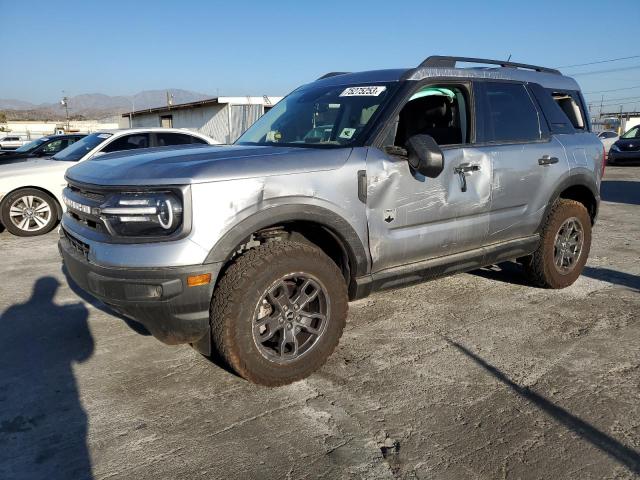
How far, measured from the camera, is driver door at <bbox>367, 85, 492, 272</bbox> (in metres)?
3.45

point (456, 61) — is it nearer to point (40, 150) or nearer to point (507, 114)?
point (507, 114)

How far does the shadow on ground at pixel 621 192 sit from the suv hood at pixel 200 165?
Result: 976 cm

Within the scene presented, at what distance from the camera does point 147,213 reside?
8.94 feet

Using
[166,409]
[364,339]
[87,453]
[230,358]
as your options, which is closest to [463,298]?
[364,339]

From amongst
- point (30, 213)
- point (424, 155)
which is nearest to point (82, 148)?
point (30, 213)

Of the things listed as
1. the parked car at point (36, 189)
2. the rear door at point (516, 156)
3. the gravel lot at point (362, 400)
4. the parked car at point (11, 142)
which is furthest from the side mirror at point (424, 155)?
the parked car at point (11, 142)

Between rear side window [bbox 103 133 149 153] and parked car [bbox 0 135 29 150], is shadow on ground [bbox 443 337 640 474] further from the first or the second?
parked car [bbox 0 135 29 150]

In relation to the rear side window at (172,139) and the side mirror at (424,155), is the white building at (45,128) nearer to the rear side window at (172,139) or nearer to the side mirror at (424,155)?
the rear side window at (172,139)

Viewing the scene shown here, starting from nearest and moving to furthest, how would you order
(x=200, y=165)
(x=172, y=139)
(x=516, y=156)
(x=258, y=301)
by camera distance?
(x=200, y=165) < (x=258, y=301) < (x=516, y=156) < (x=172, y=139)

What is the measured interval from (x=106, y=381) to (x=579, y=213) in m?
4.32

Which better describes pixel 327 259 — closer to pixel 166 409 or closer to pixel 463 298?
pixel 166 409

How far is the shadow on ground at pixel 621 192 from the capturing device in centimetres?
1112

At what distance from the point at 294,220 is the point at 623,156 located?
19530 millimetres

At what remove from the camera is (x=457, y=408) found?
2930 millimetres
